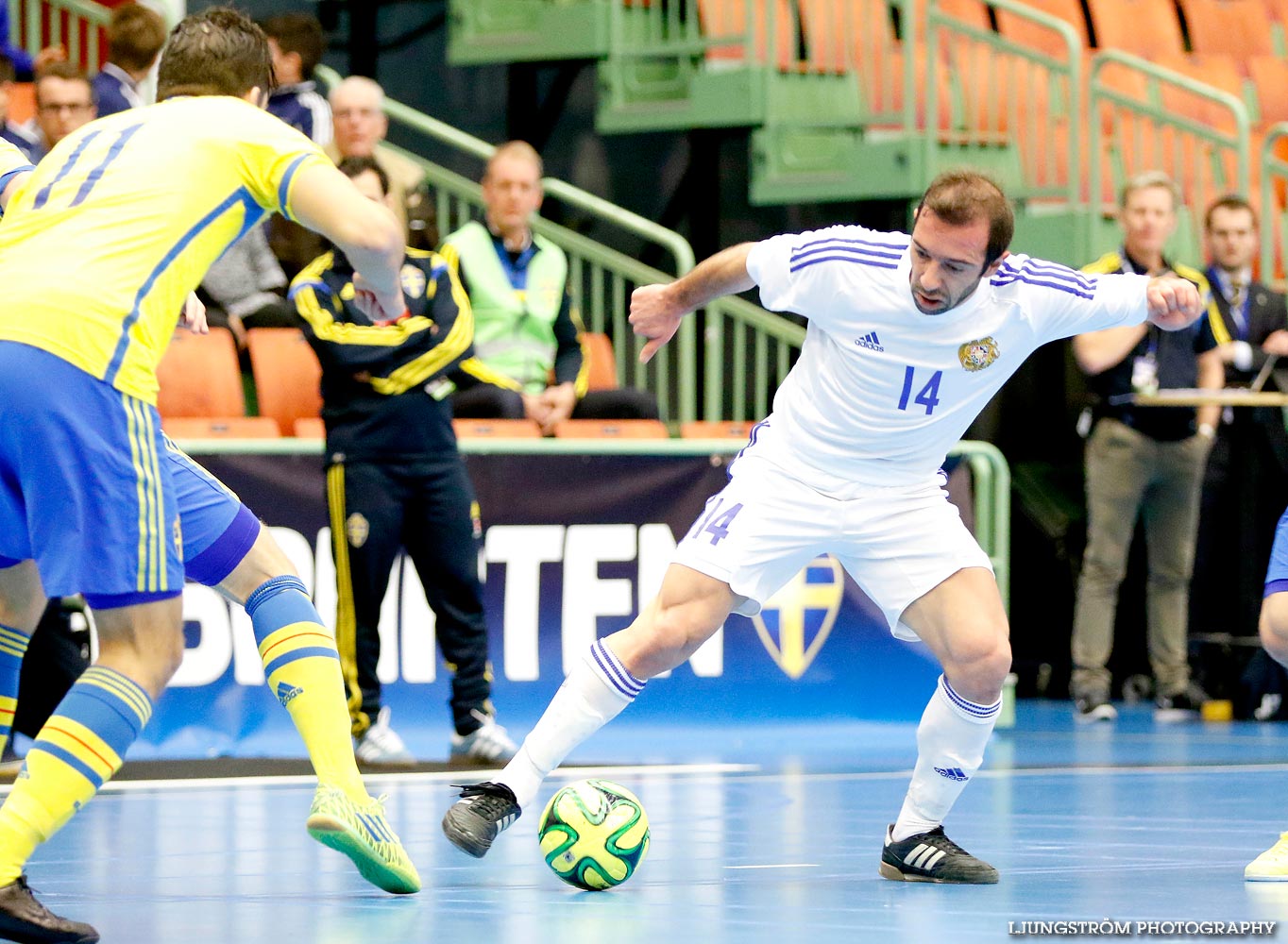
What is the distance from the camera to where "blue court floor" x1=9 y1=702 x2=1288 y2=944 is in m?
4.21

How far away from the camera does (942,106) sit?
12.7 m

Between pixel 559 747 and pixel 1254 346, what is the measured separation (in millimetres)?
6287

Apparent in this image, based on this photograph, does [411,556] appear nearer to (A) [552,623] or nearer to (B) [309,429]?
(A) [552,623]

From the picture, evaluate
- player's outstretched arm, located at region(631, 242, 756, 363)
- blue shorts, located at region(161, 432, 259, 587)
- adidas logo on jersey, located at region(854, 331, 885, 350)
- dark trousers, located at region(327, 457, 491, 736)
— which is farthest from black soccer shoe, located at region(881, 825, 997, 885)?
dark trousers, located at region(327, 457, 491, 736)

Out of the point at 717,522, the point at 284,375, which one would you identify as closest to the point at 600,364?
the point at 284,375

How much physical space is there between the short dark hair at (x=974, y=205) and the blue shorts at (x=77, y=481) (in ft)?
6.34

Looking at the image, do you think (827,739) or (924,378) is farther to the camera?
(827,739)

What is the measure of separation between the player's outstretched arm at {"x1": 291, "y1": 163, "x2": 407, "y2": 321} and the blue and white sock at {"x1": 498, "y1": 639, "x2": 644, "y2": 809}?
50.8 inches

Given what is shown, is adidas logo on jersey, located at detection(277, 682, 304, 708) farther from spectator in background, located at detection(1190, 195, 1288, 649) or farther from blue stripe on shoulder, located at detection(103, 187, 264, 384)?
spectator in background, located at detection(1190, 195, 1288, 649)

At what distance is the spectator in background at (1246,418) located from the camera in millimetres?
10031

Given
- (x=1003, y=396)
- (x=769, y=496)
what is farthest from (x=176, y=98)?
(x=1003, y=396)

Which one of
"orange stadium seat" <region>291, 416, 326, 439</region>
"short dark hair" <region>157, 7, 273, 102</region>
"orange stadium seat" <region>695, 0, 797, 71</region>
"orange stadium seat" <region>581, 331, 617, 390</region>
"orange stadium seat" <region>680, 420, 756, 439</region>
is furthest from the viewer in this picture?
"orange stadium seat" <region>695, 0, 797, 71</region>

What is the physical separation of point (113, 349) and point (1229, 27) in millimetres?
12899

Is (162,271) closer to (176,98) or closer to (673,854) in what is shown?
(176,98)
